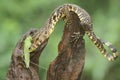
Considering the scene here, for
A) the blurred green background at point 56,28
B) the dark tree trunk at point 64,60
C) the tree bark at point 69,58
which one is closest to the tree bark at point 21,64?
the dark tree trunk at point 64,60

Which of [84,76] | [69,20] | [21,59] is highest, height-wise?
[69,20]

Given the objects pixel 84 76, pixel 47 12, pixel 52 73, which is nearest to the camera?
pixel 52 73

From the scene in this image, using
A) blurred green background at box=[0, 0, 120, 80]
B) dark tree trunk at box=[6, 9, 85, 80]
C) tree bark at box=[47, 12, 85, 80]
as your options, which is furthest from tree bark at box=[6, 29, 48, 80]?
blurred green background at box=[0, 0, 120, 80]

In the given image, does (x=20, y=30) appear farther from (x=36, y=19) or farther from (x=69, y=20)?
(x=69, y=20)

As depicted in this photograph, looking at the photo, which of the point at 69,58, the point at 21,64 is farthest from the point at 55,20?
the point at 21,64

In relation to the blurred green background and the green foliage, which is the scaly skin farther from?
the blurred green background

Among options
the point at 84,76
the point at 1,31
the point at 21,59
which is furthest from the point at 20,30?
the point at 21,59

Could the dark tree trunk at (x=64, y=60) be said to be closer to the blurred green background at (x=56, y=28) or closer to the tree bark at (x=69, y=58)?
the tree bark at (x=69, y=58)
